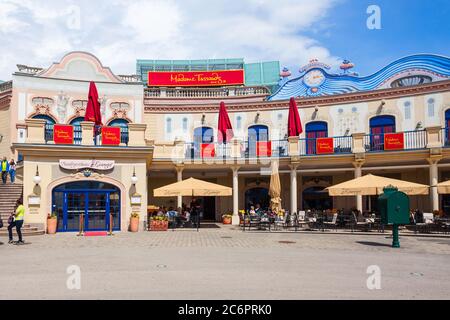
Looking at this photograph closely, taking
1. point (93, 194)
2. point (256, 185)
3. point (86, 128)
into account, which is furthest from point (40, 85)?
point (256, 185)

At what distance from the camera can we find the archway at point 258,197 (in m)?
27.1

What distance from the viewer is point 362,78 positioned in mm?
25328

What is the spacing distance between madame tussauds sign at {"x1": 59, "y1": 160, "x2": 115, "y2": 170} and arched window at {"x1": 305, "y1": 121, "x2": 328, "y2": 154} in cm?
1188

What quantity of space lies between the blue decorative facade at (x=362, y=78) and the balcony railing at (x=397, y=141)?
10.7 feet

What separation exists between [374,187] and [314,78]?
11076mm

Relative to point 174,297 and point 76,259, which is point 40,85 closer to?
point 76,259

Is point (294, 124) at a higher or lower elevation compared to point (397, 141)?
higher

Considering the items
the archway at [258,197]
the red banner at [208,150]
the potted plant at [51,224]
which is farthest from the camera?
the archway at [258,197]

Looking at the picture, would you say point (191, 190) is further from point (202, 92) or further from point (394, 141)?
point (394, 141)

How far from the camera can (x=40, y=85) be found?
24.8m

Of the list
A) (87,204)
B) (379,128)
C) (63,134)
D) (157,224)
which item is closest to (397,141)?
(379,128)

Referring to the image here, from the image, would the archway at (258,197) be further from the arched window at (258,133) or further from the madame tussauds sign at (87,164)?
the madame tussauds sign at (87,164)

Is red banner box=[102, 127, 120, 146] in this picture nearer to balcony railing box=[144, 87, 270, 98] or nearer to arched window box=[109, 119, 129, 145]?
arched window box=[109, 119, 129, 145]

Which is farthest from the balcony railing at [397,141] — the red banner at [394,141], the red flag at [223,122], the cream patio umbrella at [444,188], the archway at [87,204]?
the archway at [87,204]
